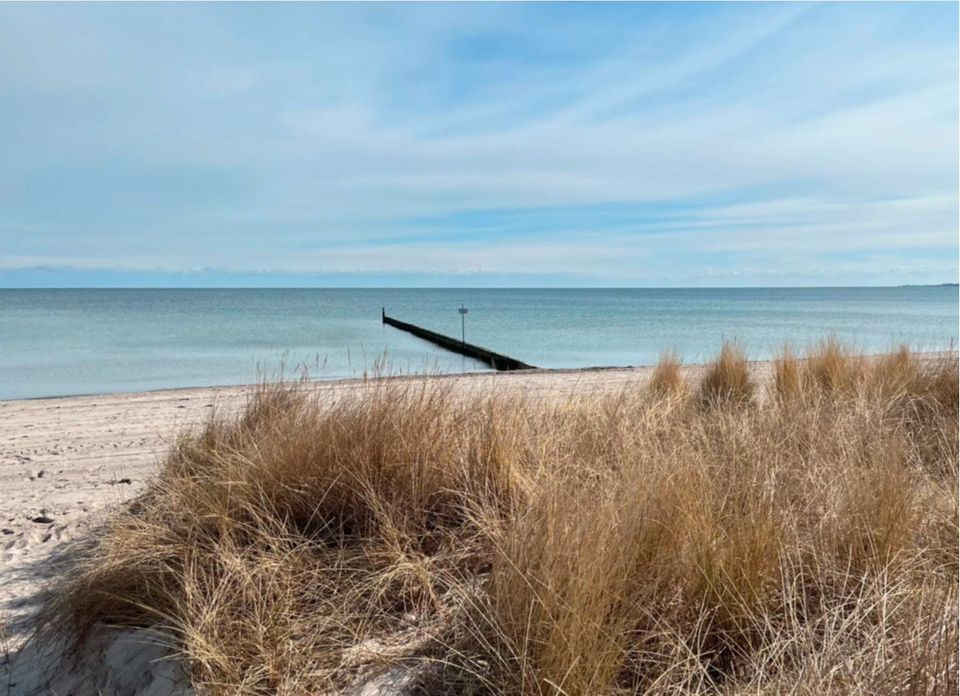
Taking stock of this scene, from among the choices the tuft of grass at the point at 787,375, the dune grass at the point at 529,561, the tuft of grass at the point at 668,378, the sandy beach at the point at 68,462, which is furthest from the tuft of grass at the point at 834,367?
the dune grass at the point at 529,561

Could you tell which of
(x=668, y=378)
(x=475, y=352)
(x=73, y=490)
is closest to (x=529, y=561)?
(x=73, y=490)

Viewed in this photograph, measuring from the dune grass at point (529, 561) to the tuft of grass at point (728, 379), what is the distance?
2484mm

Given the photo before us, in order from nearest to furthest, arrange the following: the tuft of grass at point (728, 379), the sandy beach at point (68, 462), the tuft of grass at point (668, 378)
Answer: the sandy beach at point (68, 462) → the tuft of grass at point (668, 378) → the tuft of grass at point (728, 379)

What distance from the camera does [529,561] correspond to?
92.2 inches

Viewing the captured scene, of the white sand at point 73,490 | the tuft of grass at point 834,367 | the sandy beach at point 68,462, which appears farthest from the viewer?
the tuft of grass at point 834,367

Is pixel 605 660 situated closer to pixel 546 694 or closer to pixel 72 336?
pixel 546 694

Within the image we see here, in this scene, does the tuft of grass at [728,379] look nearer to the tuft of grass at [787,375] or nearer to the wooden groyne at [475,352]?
the tuft of grass at [787,375]

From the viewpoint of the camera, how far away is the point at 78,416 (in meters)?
9.28

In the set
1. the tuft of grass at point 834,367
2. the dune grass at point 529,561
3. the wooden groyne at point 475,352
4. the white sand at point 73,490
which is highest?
the tuft of grass at point 834,367

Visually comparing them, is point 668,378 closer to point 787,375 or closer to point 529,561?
point 787,375

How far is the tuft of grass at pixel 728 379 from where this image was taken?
6887mm

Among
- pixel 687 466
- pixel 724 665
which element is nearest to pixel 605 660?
pixel 724 665

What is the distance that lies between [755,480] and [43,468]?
6119mm

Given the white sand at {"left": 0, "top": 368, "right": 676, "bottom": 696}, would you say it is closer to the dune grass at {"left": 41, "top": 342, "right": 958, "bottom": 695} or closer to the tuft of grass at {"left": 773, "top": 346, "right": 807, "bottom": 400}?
the dune grass at {"left": 41, "top": 342, "right": 958, "bottom": 695}
